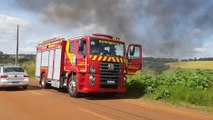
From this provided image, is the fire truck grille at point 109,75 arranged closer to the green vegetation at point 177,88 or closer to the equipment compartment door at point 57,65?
the green vegetation at point 177,88

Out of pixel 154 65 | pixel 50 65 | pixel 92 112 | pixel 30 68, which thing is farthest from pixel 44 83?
pixel 30 68

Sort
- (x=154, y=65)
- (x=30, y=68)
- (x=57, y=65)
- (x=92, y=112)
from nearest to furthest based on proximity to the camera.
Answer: (x=92, y=112)
(x=57, y=65)
(x=154, y=65)
(x=30, y=68)

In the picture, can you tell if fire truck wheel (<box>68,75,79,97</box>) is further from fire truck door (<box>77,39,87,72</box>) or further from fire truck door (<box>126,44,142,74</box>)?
fire truck door (<box>126,44,142,74</box>)

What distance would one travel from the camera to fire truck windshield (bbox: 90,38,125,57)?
1669cm

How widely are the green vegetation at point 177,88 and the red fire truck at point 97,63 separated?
1031 millimetres

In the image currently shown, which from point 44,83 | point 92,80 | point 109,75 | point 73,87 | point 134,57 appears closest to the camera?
point 92,80

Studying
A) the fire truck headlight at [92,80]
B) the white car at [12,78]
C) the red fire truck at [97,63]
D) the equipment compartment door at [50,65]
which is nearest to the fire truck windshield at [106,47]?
the red fire truck at [97,63]

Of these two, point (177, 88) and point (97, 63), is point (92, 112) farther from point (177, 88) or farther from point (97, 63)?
point (177, 88)

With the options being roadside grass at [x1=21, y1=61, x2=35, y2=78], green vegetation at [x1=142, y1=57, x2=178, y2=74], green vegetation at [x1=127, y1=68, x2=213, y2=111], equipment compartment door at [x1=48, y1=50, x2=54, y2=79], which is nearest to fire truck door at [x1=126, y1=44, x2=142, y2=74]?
green vegetation at [x1=127, y1=68, x2=213, y2=111]

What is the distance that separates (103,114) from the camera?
11.6 meters

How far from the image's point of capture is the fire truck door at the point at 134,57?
17578 mm

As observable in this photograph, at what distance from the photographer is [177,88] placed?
16.1 m

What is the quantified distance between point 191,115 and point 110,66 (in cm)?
564

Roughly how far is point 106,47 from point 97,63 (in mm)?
1068
